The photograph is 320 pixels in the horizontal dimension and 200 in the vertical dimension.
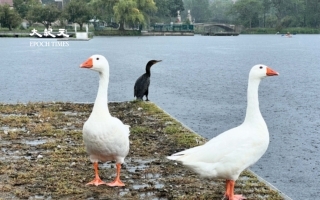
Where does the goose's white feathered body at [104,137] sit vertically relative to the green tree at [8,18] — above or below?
below

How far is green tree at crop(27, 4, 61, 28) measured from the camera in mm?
112000

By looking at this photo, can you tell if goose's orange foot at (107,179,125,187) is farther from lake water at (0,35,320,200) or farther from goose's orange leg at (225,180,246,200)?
lake water at (0,35,320,200)

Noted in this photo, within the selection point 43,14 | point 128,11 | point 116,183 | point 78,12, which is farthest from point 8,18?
point 116,183

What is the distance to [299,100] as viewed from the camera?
26.0m

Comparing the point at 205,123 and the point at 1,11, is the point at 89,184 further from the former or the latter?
the point at 1,11

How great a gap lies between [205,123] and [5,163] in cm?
1096

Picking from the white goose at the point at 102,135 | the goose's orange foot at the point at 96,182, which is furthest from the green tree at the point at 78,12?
the goose's orange foot at the point at 96,182

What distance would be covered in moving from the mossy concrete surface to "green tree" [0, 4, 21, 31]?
101834 mm

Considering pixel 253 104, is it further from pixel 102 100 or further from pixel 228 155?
pixel 102 100

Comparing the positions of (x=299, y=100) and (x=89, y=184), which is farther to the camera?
(x=299, y=100)

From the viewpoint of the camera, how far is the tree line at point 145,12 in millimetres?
108500

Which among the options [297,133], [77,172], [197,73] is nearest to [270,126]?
[297,133]

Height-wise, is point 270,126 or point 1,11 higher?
point 1,11

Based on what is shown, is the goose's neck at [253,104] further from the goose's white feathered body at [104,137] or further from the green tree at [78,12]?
the green tree at [78,12]
